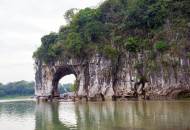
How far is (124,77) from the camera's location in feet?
138

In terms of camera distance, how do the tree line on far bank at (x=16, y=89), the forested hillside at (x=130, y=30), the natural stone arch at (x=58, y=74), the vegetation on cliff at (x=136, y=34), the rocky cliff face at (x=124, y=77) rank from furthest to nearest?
the tree line on far bank at (x=16, y=89) → the natural stone arch at (x=58, y=74) → the forested hillside at (x=130, y=30) → the vegetation on cliff at (x=136, y=34) → the rocky cliff face at (x=124, y=77)

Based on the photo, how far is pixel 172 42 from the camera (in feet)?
124

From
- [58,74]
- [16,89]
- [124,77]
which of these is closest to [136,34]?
[124,77]

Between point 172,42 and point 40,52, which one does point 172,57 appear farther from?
point 40,52

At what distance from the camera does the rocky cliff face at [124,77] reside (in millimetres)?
36594

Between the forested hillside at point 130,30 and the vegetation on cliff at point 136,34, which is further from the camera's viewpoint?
the forested hillside at point 130,30

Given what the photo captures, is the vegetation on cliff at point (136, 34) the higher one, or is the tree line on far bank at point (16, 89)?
the vegetation on cliff at point (136, 34)

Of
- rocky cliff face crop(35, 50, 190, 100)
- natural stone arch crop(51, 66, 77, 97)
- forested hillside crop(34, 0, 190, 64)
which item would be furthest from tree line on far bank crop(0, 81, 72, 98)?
forested hillside crop(34, 0, 190, 64)

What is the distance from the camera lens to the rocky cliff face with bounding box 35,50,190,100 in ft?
120

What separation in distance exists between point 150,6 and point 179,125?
2707 centimetres

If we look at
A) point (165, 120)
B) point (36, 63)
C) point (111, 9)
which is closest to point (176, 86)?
point (111, 9)

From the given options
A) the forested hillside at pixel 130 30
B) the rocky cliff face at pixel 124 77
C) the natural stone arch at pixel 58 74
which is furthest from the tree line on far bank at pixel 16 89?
the forested hillside at pixel 130 30

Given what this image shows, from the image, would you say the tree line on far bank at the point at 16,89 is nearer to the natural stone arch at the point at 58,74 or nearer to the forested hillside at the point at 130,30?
the natural stone arch at the point at 58,74

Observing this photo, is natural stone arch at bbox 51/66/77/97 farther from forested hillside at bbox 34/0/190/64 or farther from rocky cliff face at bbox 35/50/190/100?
forested hillside at bbox 34/0/190/64
